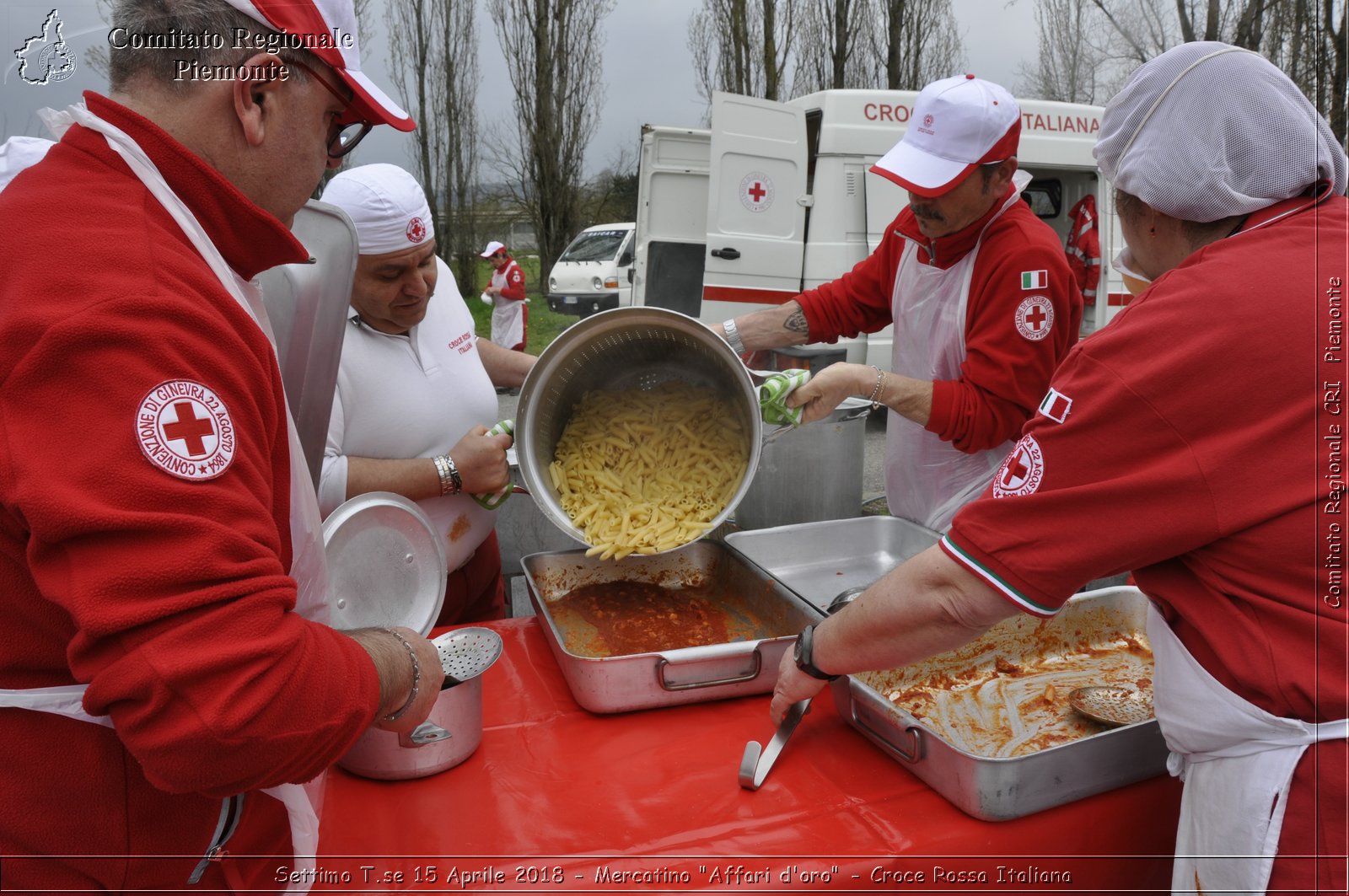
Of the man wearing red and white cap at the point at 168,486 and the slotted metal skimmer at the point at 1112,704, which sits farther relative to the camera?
the slotted metal skimmer at the point at 1112,704

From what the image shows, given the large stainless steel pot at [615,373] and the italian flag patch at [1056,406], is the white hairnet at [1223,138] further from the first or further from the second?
the large stainless steel pot at [615,373]

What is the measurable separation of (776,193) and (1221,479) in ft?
22.9

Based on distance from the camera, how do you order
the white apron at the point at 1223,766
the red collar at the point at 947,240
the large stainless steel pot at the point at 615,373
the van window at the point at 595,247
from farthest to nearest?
the van window at the point at 595,247
the red collar at the point at 947,240
the large stainless steel pot at the point at 615,373
the white apron at the point at 1223,766

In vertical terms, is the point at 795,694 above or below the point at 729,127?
below

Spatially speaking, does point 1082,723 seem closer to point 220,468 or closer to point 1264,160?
point 1264,160

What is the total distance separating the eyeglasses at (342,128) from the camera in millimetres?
1172

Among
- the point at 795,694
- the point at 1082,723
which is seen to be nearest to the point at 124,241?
the point at 795,694

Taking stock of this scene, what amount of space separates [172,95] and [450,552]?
1.59 metres

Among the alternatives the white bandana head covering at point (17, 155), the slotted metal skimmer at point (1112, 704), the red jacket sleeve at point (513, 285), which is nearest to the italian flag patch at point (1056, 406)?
the slotted metal skimmer at point (1112, 704)

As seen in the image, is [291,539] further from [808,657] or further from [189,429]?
[808,657]

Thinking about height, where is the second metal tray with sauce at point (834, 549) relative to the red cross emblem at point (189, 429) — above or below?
below

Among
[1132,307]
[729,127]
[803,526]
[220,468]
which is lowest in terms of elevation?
[803,526]

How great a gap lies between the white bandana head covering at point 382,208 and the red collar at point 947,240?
149cm

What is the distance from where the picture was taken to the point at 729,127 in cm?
744
